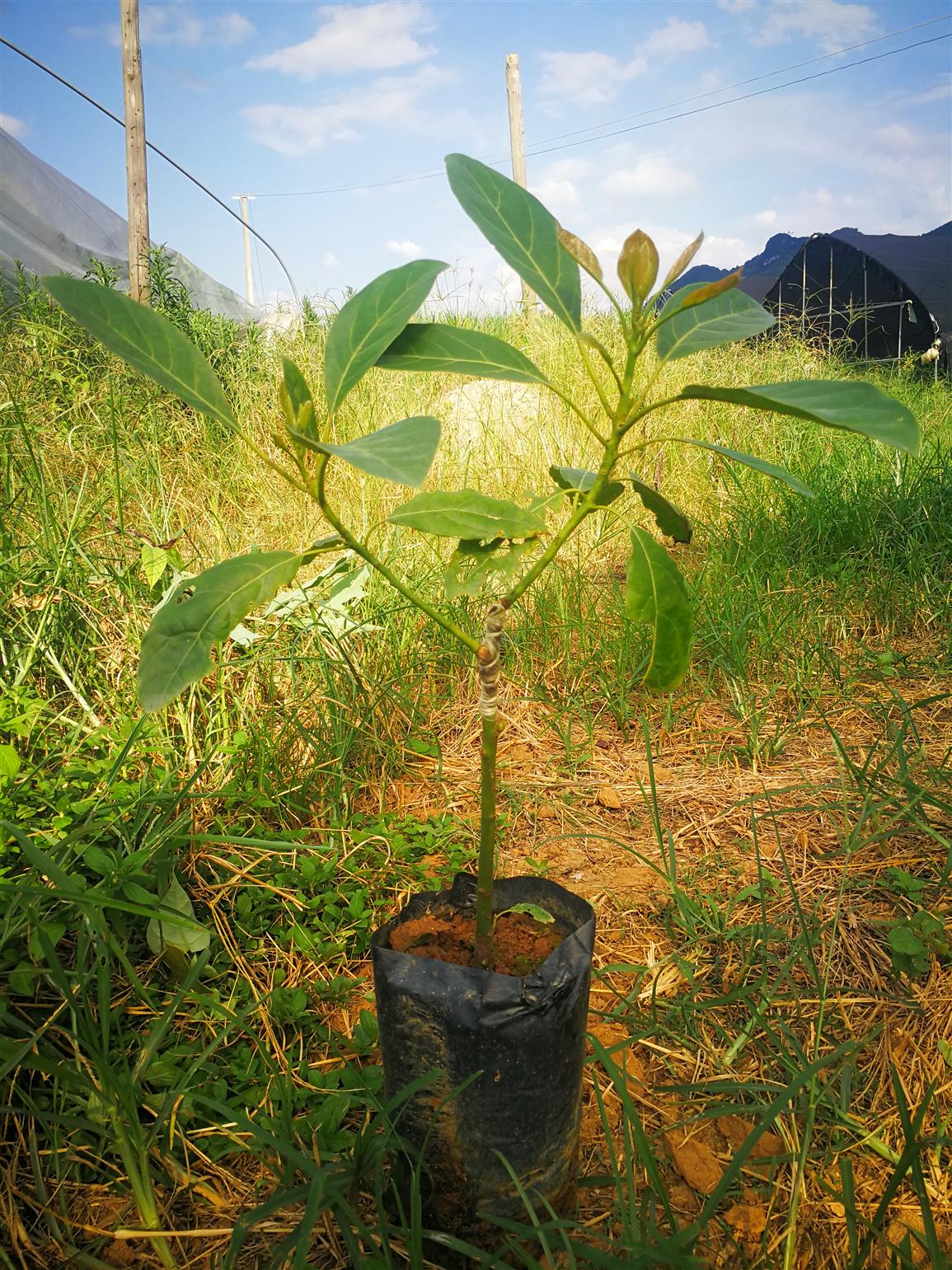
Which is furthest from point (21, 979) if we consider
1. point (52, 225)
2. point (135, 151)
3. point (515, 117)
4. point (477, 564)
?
point (515, 117)

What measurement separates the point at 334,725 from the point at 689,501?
232 cm

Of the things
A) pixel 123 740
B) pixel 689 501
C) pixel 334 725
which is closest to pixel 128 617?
pixel 123 740

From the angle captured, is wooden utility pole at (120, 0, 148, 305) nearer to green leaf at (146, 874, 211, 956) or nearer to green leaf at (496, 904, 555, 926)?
green leaf at (146, 874, 211, 956)

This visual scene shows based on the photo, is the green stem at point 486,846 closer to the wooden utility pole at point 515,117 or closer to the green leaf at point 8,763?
the green leaf at point 8,763

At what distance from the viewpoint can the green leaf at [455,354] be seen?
2.47 feet

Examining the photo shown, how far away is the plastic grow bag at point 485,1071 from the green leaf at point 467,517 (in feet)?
1.54

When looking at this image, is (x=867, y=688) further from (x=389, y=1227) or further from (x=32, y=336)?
(x=32, y=336)

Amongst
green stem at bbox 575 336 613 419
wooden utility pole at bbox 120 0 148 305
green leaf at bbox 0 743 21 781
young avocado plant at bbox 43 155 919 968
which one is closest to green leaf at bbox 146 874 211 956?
green leaf at bbox 0 743 21 781

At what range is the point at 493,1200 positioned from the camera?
0.88 m

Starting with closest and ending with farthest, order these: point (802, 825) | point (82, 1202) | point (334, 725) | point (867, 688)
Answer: point (82, 1202) → point (802, 825) → point (334, 725) → point (867, 688)

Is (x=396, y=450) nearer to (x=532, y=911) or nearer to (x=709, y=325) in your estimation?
(x=709, y=325)

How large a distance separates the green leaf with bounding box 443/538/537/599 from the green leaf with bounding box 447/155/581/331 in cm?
22

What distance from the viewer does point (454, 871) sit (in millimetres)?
1488

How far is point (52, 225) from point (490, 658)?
808 cm
